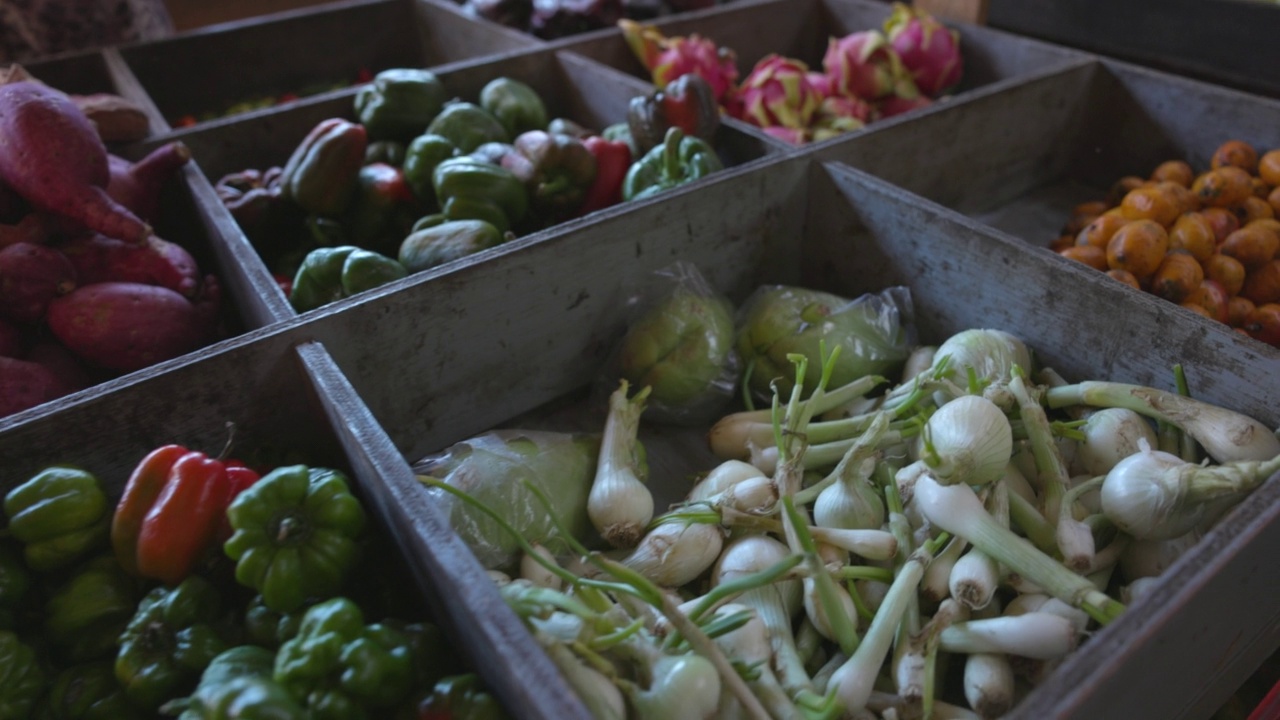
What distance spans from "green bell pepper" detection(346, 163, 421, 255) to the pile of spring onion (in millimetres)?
846

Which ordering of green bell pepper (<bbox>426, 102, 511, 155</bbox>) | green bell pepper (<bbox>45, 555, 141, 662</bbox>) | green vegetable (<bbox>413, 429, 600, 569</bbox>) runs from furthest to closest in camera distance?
green bell pepper (<bbox>426, 102, 511, 155</bbox>) → green vegetable (<bbox>413, 429, 600, 569</bbox>) → green bell pepper (<bbox>45, 555, 141, 662</bbox>)

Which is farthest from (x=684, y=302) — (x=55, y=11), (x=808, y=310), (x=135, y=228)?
(x=55, y=11)

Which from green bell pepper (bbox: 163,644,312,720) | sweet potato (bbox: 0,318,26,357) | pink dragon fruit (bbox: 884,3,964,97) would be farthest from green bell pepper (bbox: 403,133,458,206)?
pink dragon fruit (bbox: 884,3,964,97)

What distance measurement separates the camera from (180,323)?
153cm

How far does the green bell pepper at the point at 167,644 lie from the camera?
0.91 m

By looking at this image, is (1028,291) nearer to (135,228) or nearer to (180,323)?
(180,323)

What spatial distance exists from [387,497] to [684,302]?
77 cm

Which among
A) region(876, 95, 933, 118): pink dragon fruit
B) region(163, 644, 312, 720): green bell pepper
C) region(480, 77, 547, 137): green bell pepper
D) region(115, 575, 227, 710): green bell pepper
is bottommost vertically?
region(876, 95, 933, 118): pink dragon fruit

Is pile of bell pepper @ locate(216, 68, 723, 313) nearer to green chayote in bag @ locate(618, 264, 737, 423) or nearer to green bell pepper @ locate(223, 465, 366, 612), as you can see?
green chayote in bag @ locate(618, 264, 737, 423)

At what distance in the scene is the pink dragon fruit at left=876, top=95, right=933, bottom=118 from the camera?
2.64m

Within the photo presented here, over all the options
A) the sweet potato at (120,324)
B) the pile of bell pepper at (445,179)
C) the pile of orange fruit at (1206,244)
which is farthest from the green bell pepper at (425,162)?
the pile of orange fruit at (1206,244)

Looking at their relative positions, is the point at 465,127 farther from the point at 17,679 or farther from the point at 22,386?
the point at 17,679

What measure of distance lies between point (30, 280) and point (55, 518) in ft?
2.08

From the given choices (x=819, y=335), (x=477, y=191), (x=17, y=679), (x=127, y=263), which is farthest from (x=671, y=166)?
(x=17, y=679)
